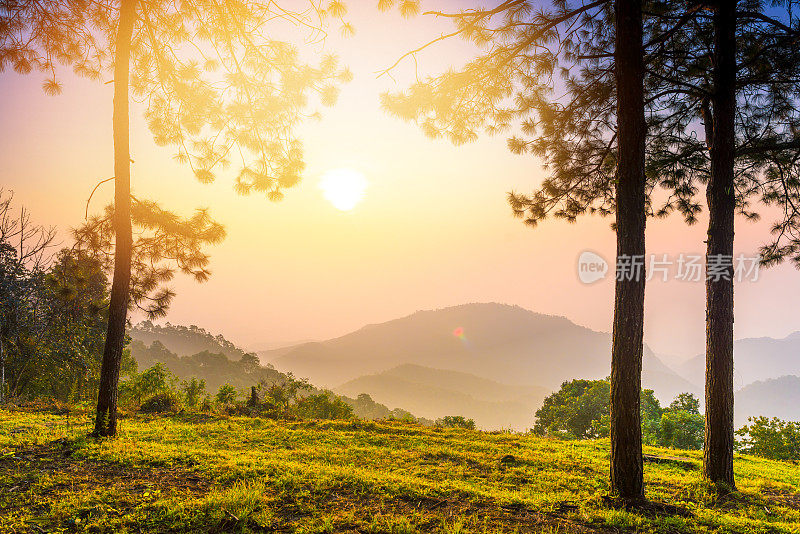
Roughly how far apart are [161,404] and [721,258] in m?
13.8

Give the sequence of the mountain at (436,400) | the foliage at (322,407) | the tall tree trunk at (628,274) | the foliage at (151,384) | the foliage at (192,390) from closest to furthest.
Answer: the tall tree trunk at (628,274) → the foliage at (322,407) → the foliage at (192,390) → the foliage at (151,384) → the mountain at (436,400)

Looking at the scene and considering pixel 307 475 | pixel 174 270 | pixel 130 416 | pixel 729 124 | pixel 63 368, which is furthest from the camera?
pixel 63 368

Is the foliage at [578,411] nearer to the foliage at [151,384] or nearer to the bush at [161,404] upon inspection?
the bush at [161,404]

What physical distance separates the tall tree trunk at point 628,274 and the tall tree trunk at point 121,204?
827 centimetres

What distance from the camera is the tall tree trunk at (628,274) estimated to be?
15.3 ft

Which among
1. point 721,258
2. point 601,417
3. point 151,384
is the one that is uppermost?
point 721,258

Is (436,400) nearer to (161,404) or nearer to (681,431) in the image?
(681,431)

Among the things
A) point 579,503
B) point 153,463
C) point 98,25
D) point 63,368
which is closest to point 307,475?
point 153,463

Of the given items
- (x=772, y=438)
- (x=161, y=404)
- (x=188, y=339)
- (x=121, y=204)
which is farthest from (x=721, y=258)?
(x=188, y=339)

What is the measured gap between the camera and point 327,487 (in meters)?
4.46

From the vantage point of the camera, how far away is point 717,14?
6602mm

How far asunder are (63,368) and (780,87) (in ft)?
88.7

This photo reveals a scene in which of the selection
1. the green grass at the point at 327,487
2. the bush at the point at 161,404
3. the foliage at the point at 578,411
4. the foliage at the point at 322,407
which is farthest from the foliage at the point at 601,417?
the bush at the point at 161,404

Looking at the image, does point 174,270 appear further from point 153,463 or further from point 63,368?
point 63,368
